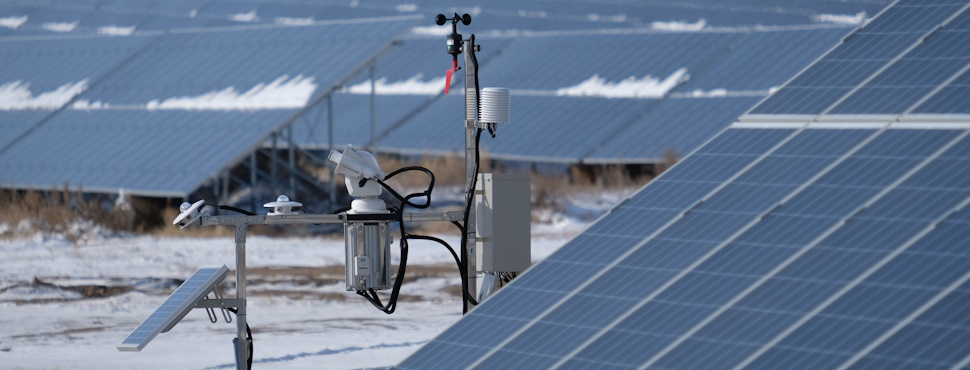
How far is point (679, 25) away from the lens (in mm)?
36531

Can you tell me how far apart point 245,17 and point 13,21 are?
20.1 ft

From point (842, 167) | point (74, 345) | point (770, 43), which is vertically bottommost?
point (74, 345)

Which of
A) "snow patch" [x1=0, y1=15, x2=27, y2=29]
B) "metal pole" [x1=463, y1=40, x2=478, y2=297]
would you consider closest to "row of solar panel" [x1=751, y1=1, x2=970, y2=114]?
"metal pole" [x1=463, y1=40, x2=478, y2=297]

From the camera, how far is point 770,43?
1237 inches

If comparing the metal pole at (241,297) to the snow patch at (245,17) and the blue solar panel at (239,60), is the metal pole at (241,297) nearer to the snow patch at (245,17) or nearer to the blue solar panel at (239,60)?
the blue solar panel at (239,60)

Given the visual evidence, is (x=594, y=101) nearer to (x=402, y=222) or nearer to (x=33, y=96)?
(x=33, y=96)

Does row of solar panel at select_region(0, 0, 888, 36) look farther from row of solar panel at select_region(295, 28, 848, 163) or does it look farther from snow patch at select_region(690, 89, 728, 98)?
snow patch at select_region(690, 89, 728, 98)

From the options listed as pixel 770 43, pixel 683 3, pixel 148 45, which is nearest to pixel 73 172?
pixel 148 45

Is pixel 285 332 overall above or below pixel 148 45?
below

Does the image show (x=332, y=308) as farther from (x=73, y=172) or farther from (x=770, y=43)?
(x=770, y=43)

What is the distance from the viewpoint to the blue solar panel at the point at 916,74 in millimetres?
9641

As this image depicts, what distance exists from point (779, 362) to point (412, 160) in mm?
25208

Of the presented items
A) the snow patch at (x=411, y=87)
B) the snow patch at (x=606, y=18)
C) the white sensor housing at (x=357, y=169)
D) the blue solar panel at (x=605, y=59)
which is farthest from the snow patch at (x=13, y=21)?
the white sensor housing at (x=357, y=169)

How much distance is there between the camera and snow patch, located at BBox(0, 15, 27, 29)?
4357 cm
